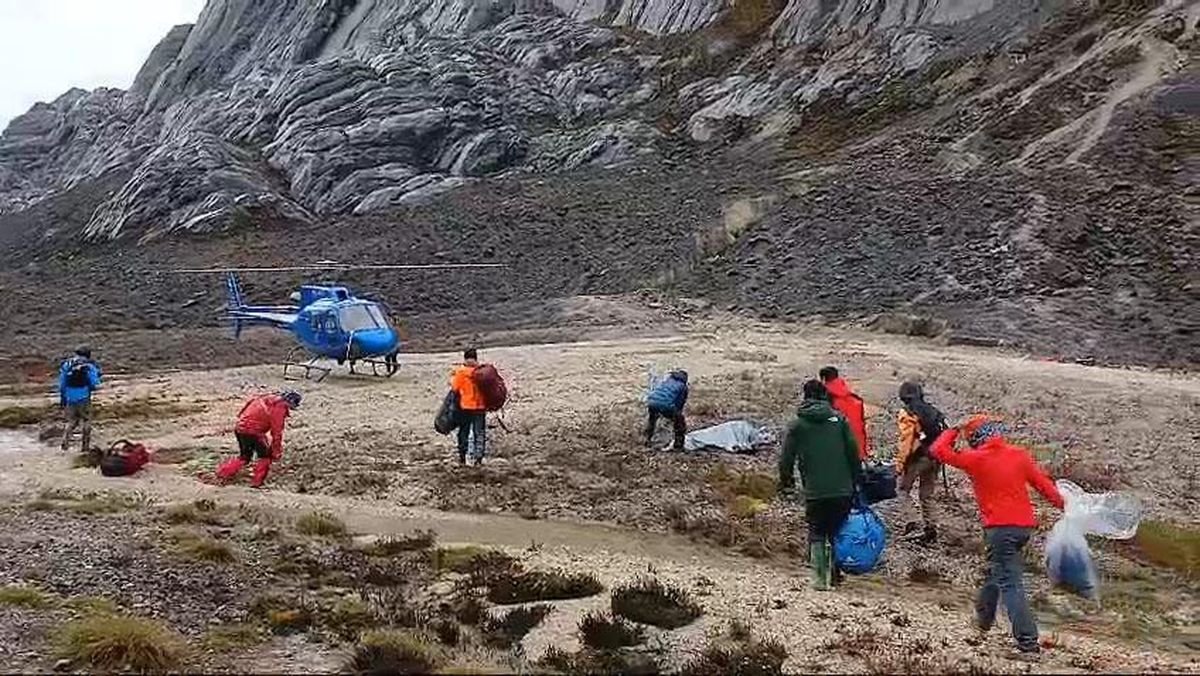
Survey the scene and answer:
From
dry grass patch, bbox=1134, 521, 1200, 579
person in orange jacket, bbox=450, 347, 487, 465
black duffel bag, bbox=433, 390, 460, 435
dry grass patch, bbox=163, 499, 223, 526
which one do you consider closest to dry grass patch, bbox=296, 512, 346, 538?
dry grass patch, bbox=163, 499, 223, 526

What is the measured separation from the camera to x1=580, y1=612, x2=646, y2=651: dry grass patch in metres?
9.19

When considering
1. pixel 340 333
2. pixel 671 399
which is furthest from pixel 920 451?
pixel 340 333

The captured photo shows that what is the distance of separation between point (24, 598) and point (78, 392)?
9.91 m

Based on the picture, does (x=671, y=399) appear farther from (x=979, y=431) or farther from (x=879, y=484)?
(x=979, y=431)

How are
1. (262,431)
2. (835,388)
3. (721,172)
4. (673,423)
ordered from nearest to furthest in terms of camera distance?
(835,388), (262,431), (673,423), (721,172)

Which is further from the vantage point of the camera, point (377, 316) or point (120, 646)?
point (377, 316)

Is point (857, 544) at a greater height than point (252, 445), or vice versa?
point (252, 445)

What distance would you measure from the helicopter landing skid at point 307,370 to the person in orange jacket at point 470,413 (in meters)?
10.6

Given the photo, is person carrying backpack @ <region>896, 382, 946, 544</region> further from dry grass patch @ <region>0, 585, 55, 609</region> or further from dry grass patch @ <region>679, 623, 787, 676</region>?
dry grass patch @ <region>0, 585, 55, 609</region>

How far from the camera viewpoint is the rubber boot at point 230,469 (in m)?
16.5

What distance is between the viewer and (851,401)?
1346 cm

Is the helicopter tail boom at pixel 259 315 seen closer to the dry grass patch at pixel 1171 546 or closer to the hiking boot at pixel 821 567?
the hiking boot at pixel 821 567

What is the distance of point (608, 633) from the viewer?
9.34m

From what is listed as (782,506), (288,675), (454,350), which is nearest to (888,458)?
(782,506)
